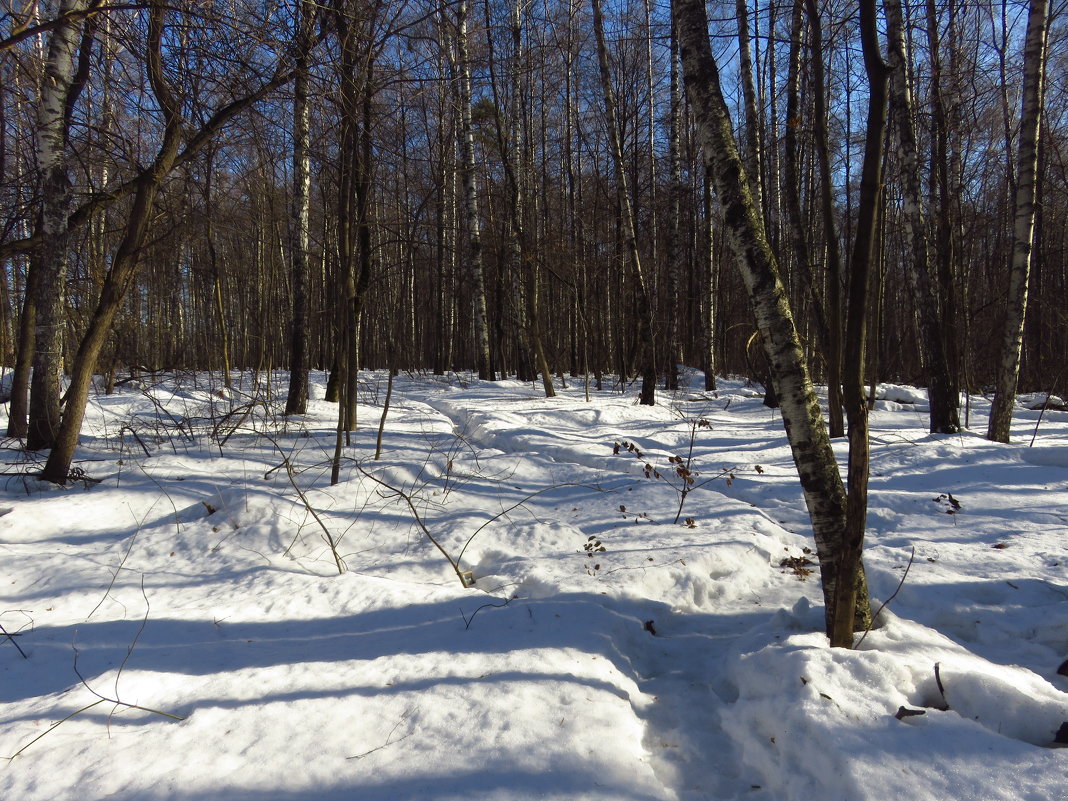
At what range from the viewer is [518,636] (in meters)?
2.81

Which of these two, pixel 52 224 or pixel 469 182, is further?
pixel 469 182

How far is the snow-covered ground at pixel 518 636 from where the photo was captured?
74.4 inches

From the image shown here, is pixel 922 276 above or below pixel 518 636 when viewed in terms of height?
above

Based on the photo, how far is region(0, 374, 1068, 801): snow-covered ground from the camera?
1891mm

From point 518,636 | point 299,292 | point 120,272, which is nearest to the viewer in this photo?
point 518,636

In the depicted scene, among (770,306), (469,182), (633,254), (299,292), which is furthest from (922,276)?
(469,182)

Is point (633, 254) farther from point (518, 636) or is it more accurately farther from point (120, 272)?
point (518, 636)

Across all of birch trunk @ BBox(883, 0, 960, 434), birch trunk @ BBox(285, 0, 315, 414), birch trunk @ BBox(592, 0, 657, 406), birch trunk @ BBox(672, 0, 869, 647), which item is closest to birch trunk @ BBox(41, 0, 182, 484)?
birch trunk @ BBox(285, 0, 315, 414)

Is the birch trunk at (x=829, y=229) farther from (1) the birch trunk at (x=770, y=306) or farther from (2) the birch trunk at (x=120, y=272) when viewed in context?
(2) the birch trunk at (x=120, y=272)

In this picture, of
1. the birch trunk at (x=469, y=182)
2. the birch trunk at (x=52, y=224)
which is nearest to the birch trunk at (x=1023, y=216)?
the birch trunk at (x=469, y=182)

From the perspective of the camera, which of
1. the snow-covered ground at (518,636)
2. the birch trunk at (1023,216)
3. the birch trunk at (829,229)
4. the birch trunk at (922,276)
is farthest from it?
the birch trunk at (922,276)

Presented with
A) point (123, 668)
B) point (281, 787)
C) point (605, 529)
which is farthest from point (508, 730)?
point (605, 529)

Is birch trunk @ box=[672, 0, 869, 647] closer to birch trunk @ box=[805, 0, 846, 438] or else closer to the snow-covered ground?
birch trunk @ box=[805, 0, 846, 438]

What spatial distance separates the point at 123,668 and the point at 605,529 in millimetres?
3098
